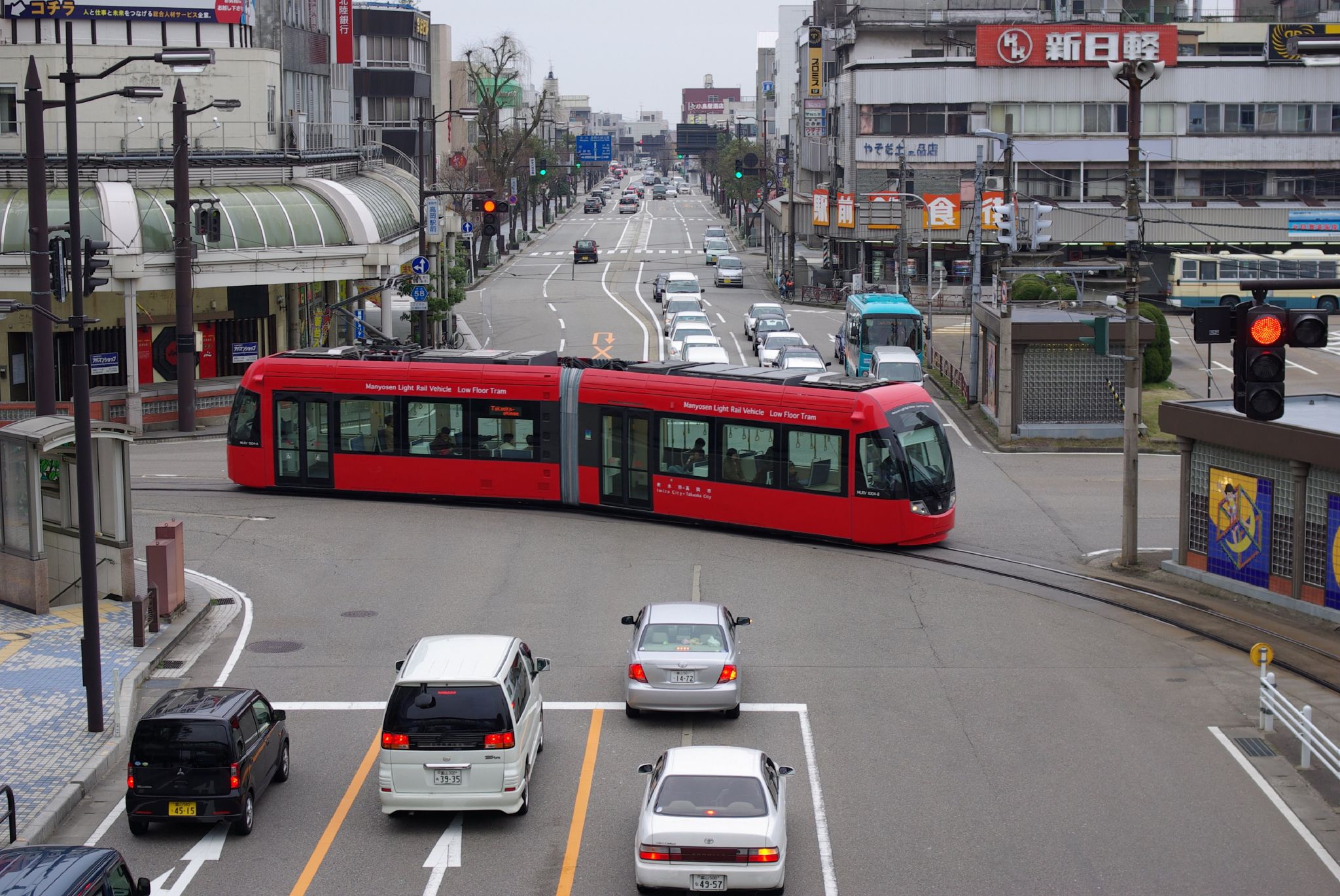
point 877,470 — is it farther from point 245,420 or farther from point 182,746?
point 182,746

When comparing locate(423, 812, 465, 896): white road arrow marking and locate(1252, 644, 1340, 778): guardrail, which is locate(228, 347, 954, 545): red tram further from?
locate(423, 812, 465, 896): white road arrow marking

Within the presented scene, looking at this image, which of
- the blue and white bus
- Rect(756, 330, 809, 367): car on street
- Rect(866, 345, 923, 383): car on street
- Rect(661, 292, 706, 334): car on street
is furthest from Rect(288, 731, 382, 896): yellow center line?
Rect(661, 292, 706, 334): car on street

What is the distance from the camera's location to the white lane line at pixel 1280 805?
46.8ft

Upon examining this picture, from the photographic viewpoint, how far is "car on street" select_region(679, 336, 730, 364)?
155ft

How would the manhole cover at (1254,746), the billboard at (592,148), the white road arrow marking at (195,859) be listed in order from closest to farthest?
the white road arrow marking at (195,859)
the manhole cover at (1254,746)
the billboard at (592,148)

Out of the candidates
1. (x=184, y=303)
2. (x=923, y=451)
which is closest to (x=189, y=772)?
(x=923, y=451)

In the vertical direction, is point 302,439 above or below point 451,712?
above

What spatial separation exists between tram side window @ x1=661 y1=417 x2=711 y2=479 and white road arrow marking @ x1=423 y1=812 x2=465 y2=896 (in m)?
13.6

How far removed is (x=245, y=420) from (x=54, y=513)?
749cm

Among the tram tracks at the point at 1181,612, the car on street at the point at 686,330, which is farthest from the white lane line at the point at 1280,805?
the car on street at the point at 686,330

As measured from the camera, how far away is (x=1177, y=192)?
81938mm

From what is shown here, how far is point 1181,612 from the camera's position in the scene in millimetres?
23297

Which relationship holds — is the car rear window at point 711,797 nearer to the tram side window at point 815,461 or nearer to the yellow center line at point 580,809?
the yellow center line at point 580,809

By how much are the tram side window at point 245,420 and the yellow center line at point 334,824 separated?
15.3 m
